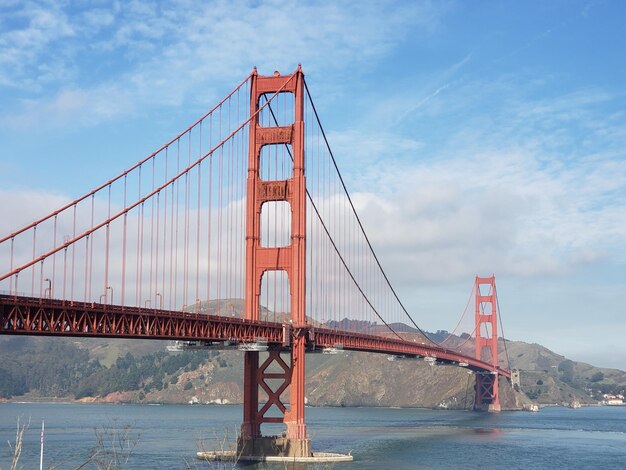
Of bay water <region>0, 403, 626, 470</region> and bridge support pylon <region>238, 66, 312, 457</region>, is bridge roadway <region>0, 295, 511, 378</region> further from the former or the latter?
bay water <region>0, 403, 626, 470</region>

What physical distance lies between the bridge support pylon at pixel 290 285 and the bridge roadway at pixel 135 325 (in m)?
1.68

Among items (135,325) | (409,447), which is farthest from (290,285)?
(409,447)

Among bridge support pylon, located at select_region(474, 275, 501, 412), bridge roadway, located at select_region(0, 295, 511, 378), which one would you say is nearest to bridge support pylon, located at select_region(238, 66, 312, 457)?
bridge roadway, located at select_region(0, 295, 511, 378)

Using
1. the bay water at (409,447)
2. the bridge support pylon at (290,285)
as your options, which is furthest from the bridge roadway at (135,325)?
the bay water at (409,447)

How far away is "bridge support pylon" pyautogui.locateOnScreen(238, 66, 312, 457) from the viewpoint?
58812mm

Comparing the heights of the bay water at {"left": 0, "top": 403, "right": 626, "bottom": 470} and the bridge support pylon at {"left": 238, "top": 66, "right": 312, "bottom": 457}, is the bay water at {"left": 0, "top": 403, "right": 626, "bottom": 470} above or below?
below

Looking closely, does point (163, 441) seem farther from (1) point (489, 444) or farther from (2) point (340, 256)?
(1) point (489, 444)

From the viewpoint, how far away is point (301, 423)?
2309 inches

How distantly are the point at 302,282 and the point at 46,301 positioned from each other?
24.2 m

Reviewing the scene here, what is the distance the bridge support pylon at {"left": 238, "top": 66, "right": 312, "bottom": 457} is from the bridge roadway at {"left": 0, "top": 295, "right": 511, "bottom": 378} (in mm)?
1676

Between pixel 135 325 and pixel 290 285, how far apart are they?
17516 mm

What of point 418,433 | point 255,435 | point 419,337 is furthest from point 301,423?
point 419,337

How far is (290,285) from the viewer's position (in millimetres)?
59656

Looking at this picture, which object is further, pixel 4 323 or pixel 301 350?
pixel 301 350
